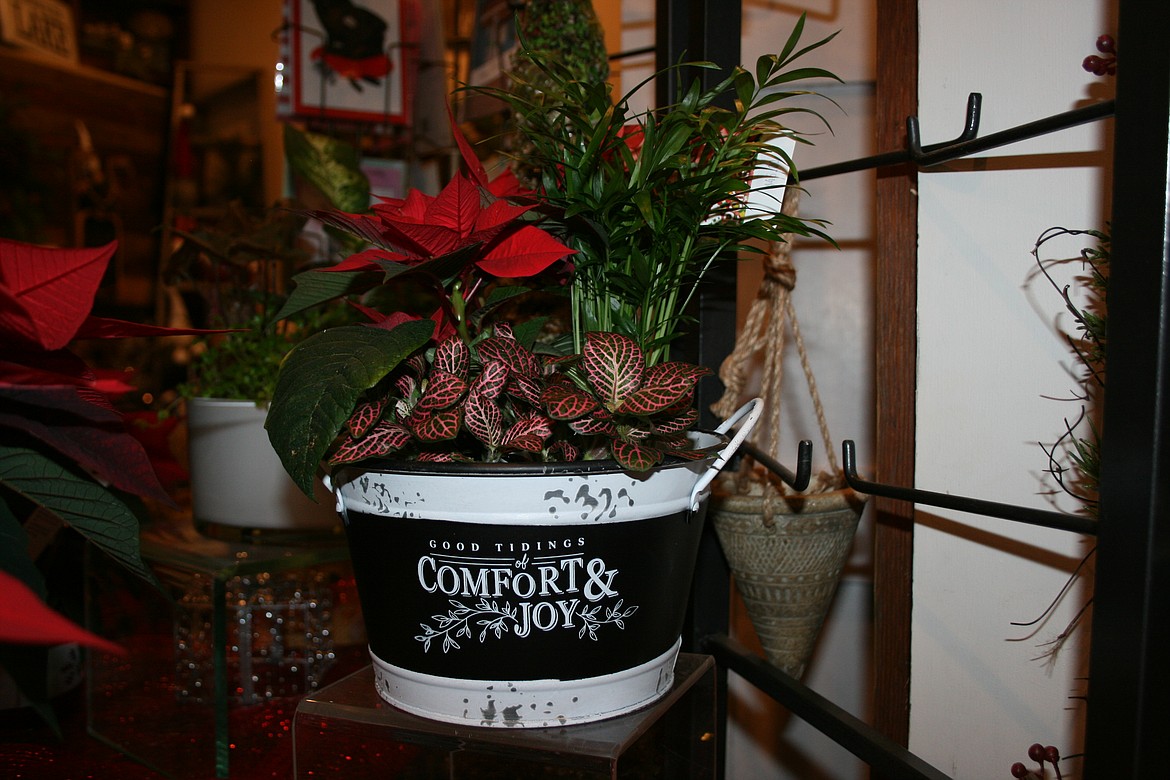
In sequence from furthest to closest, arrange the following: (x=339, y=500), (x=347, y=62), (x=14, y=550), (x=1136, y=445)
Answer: (x=347, y=62) < (x=339, y=500) < (x=14, y=550) < (x=1136, y=445)

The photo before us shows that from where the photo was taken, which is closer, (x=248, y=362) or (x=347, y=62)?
(x=248, y=362)

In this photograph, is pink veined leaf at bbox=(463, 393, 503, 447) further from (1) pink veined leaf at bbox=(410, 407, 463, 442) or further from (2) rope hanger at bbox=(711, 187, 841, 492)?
(2) rope hanger at bbox=(711, 187, 841, 492)

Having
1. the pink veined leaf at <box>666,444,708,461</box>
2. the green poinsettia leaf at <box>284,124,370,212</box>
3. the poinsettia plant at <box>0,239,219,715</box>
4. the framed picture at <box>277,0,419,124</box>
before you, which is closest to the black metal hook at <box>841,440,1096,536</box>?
the pink veined leaf at <box>666,444,708,461</box>

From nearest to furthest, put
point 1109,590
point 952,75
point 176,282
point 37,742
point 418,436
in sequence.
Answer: point 1109,590 < point 418,436 < point 952,75 < point 37,742 < point 176,282

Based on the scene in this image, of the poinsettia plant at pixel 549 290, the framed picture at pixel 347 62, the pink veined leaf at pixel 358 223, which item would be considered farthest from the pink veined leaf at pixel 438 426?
the framed picture at pixel 347 62

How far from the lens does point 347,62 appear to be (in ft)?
4.66

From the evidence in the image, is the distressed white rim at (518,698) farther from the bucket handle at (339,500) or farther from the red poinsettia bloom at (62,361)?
the red poinsettia bloom at (62,361)

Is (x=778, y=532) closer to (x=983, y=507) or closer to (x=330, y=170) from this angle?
(x=983, y=507)

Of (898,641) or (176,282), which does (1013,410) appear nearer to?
(898,641)

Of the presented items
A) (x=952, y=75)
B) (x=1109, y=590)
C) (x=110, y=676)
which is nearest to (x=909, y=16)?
(x=952, y=75)

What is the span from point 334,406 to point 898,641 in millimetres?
498

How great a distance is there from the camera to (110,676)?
857mm

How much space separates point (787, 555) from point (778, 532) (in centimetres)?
2

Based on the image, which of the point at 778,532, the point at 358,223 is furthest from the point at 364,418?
the point at 778,532
